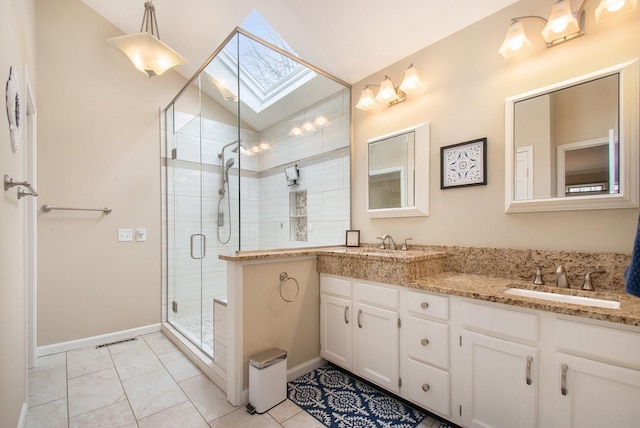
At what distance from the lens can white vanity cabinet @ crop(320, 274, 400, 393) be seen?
6.14ft

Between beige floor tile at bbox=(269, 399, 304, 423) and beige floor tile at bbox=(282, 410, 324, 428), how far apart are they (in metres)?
0.03

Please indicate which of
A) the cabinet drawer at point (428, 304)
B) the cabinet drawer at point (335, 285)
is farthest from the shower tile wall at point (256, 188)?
the cabinet drawer at point (428, 304)

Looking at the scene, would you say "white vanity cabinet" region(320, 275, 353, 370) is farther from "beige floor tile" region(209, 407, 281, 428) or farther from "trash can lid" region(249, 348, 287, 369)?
"beige floor tile" region(209, 407, 281, 428)

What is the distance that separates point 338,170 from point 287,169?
691mm

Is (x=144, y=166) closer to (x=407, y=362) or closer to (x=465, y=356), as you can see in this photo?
(x=407, y=362)

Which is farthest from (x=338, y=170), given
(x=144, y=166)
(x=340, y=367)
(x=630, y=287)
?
(x=630, y=287)

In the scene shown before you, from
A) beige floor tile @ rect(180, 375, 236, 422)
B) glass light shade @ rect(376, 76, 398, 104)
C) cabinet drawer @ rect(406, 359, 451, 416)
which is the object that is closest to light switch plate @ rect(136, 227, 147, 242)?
beige floor tile @ rect(180, 375, 236, 422)

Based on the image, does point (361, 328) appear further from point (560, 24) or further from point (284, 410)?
point (560, 24)

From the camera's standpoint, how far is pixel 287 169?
11.0ft

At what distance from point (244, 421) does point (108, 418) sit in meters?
0.83

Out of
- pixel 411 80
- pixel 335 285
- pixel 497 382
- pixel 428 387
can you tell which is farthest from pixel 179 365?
pixel 411 80

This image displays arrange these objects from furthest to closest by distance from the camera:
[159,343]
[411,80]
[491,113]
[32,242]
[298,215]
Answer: [298,215] → [159,343] → [32,242] → [411,80] → [491,113]

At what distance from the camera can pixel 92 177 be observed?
286 centimetres

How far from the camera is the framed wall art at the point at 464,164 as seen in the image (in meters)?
1.94
